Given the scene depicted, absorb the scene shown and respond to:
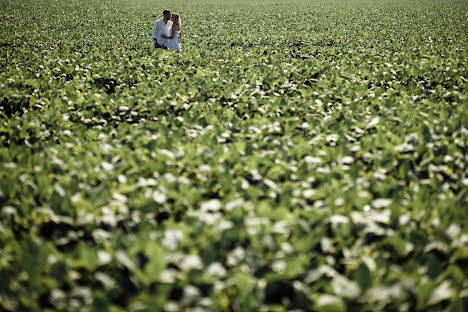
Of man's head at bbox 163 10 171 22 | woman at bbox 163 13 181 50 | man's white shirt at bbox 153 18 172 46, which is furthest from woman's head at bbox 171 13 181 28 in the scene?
man's white shirt at bbox 153 18 172 46

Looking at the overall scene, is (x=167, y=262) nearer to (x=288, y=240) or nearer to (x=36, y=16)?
(x=288, y=240)

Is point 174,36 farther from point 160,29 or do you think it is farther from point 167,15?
point 167,15

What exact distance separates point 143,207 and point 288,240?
975 mm

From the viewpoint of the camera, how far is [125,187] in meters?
2.24

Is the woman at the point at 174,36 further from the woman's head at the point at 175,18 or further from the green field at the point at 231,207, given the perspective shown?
the green field at the point at 231,207

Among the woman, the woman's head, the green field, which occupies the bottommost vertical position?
the green field

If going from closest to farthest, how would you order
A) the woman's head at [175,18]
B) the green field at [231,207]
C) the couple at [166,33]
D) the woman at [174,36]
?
the green field at [231,207] < the woman's head at [175,18] < the woman at [174,36] < the couple at [166,33]

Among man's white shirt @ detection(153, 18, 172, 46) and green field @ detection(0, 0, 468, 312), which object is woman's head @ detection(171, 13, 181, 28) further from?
green field @ detection(0, 0, 468, 312)

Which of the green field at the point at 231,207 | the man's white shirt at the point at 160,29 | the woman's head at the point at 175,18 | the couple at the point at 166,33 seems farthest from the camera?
the man's white shirt at the point at 160,29

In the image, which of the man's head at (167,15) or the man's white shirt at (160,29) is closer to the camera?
the man's head at (167,15)

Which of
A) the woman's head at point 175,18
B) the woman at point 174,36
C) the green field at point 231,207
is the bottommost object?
the green field at point 231,207

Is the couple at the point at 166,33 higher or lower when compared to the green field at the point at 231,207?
higher

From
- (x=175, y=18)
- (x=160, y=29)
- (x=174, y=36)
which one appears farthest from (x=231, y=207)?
(x=160, y=29)

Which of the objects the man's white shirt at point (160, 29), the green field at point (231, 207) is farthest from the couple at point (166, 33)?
the green field at point (231, 207)
